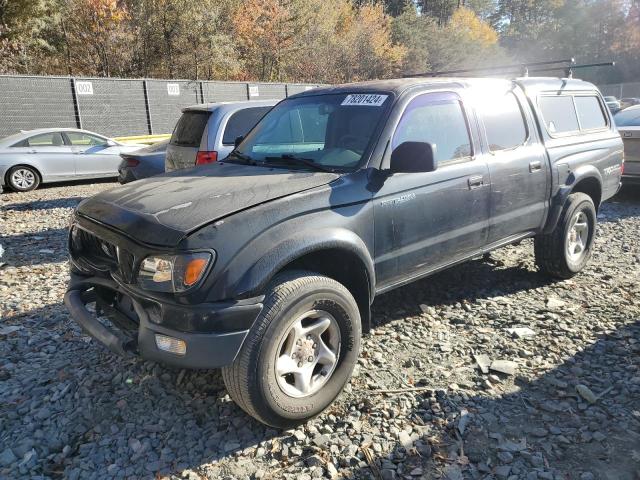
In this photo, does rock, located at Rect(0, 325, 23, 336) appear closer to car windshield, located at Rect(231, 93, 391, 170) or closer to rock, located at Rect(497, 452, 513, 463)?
car windshield, located at Rect(231, 93, 391, 170)

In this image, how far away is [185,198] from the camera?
3.01 metres

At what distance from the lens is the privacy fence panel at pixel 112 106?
15156 millimetres

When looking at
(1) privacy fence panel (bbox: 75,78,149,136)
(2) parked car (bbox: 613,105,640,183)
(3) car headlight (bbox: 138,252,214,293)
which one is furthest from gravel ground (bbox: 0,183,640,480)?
(1) privacy fence panel (bbox: 75,78,149,136)

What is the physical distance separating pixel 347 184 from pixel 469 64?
56244 mm

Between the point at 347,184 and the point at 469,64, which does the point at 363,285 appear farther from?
the point at 469,64

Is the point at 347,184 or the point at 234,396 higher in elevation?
the point at 347,184

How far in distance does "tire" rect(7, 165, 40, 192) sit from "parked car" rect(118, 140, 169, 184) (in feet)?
12.8

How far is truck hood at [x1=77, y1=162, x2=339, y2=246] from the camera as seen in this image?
2684 mm

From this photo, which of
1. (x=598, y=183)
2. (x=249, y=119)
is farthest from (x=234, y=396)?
(x=249, y=119)

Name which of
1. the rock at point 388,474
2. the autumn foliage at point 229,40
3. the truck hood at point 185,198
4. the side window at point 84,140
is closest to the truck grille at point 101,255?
the truck hood at point 185,198

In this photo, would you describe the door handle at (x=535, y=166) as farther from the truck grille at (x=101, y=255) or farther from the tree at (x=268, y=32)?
the tree at (x=268, y=32)

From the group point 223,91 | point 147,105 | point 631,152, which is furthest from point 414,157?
point 223,91

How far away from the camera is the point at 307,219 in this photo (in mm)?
2904

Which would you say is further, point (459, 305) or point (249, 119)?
point (249, 119)
